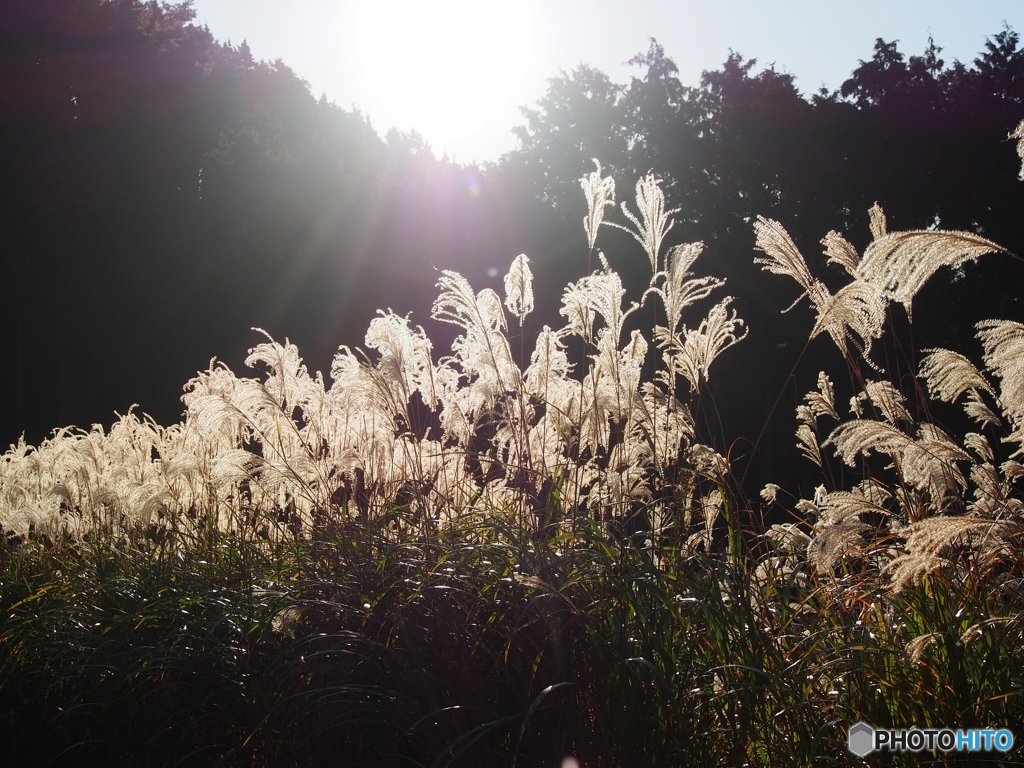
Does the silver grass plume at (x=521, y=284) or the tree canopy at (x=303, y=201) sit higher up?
the tree canopy at (x=303, y=201)

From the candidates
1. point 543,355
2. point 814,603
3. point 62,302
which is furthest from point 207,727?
point 62,302

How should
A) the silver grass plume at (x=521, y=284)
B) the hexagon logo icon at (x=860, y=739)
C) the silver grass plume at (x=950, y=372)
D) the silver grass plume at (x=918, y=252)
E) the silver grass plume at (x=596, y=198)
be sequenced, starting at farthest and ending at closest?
the silver grass plume at (x=521, y=284) → the silver grass plume at (x=596, y=198) → the silver grass plume at (x=950, y=372) → the silver grass plume at (x=918, y=252) → the hexagon logo icon at (x=860, y=739)

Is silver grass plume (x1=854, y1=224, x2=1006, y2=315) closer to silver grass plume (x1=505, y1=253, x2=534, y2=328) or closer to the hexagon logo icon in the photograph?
the hexagon logo icon

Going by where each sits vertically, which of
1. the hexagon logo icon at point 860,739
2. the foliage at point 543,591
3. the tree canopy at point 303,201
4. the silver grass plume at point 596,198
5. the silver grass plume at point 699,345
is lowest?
the hexagon logo icon at point 860,739

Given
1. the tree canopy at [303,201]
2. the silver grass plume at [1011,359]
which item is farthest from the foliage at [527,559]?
the tree canopy at [303,201]

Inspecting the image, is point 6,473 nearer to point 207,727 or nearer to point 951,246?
point 207,727

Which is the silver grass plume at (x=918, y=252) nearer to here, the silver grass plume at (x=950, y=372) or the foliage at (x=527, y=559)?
the foliage at (x=527, y=559)

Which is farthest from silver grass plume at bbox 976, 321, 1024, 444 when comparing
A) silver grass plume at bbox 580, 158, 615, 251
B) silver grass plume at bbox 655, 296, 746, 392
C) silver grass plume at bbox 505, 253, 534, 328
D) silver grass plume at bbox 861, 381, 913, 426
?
silver grass plume at bbox 505, 253, 534, 328

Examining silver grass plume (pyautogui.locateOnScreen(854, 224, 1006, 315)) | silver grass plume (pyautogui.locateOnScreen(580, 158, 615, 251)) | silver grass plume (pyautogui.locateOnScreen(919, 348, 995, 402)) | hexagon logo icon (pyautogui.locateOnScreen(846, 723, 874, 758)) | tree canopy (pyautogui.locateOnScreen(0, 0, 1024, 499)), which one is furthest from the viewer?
tree canopy (pyautogui.locateOnScreen(0, 0, 1024, 499))

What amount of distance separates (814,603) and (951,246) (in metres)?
1.56

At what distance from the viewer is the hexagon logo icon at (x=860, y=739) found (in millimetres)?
2133

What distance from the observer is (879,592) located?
115 inches

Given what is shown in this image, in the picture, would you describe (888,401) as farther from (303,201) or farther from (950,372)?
(303,201)

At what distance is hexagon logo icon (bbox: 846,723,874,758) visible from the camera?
2.13 metres
